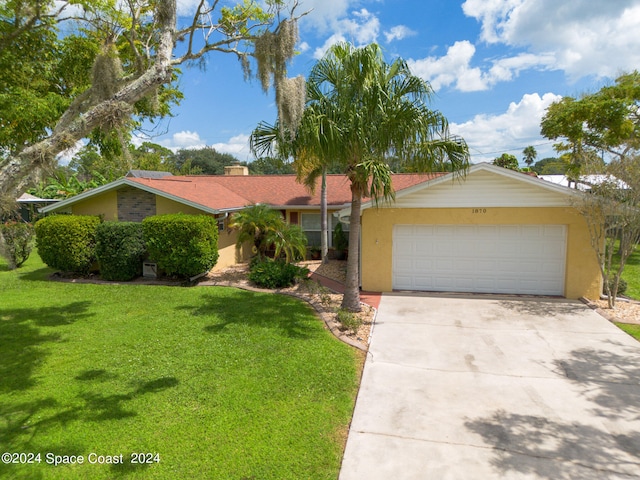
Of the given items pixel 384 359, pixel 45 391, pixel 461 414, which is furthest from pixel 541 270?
pixel 45 391

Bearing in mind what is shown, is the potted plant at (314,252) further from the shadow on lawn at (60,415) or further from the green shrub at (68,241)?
the shadow on lawn at (60,415)

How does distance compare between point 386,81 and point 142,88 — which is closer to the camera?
point 142,88

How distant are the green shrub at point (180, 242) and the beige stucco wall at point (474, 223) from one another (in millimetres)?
5244

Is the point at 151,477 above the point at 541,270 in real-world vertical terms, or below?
below

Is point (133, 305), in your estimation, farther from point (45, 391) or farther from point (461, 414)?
point (461, 414)

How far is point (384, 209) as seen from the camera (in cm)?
1152

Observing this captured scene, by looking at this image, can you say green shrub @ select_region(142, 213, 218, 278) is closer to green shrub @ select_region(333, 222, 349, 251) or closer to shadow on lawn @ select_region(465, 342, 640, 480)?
green shrub @ select_region(333, 222, 349, 251)

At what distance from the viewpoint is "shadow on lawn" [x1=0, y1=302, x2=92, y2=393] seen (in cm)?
602

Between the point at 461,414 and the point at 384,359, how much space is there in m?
1.95

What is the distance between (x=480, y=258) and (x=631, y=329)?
13.2 ft

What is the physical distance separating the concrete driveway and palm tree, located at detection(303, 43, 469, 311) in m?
3.68

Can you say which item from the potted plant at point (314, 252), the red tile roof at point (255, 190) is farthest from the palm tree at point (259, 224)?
the potted plant at point (314, 252)

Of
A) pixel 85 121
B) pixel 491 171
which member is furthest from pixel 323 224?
pixel 85 121

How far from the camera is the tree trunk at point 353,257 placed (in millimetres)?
9164
